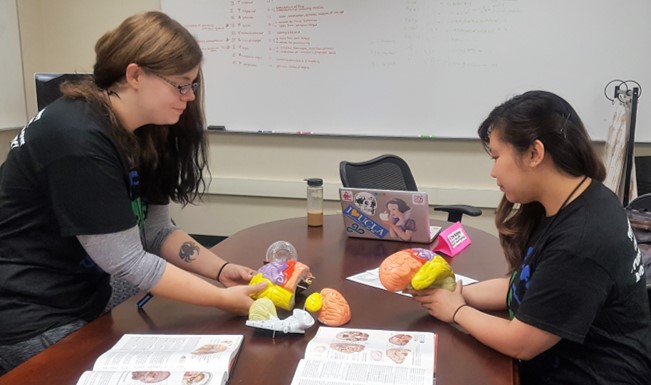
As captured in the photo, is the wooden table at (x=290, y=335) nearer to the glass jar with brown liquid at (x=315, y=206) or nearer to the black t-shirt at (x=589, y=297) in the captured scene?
the black t-shirt at (x=589, y=297)

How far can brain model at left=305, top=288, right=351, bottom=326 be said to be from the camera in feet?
4.15

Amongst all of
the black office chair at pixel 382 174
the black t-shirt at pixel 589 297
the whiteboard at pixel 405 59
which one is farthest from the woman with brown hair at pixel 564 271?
the whiteboard at pixel 405 59

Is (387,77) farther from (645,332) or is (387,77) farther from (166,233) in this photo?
(645,332)

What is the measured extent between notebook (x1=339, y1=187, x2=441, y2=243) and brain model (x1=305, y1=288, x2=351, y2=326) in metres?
0.66

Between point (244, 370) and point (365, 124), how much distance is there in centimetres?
272

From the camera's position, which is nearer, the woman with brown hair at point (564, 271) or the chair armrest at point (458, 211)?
the woman with brown hair at point (564, 271)

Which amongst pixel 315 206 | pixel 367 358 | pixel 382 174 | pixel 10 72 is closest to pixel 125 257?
pixel 367 358

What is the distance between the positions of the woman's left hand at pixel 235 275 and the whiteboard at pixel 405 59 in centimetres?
222

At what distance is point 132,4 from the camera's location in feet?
12.7

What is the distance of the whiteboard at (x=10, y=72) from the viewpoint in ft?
12.1

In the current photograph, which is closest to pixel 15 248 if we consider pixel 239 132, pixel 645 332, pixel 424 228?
pixel 424 228

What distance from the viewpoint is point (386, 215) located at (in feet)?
6.35

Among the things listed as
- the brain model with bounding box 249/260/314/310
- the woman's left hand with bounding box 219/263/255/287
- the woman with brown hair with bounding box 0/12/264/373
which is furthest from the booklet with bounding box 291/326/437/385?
the woman's left hand with bounding box 219/263/255/287

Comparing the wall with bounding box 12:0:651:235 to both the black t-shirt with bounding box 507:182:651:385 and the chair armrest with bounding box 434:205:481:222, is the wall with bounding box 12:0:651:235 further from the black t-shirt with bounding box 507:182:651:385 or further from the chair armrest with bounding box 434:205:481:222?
the black t-shirt with bounding box 507:182:651:385
